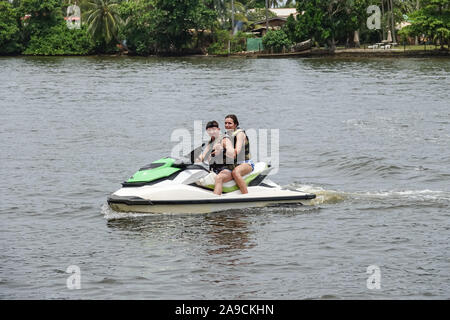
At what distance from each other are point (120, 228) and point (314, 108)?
2147cm

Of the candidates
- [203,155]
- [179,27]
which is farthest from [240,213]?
[179,27]

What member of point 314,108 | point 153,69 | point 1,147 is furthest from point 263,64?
point 1,147

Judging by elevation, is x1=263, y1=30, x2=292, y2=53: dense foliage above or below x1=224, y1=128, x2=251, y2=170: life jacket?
above

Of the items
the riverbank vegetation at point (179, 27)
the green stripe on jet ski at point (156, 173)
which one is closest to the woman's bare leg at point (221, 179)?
the green stripe on jet ski at point (156, 173)

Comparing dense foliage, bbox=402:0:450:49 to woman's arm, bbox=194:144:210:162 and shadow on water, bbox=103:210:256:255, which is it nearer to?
woman's arm, bbox=194:144:210:162

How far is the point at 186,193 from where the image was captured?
13.6 m

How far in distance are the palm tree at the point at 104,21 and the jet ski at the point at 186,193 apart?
243 ft

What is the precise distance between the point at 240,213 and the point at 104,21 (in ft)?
247

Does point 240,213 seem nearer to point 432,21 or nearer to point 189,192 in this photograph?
point 189,192

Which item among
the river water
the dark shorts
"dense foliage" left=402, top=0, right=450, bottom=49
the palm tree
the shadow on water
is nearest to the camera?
the river water

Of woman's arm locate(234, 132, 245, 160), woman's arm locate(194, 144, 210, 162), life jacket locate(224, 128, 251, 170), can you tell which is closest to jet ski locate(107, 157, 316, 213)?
woman's arm locate(194, 144, 210, 162)

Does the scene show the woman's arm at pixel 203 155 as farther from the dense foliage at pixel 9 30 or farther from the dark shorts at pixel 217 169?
the dense foliage at pixel 9 30

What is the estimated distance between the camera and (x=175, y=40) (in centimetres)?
8688

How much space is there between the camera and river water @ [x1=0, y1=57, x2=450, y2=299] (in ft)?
35.5
